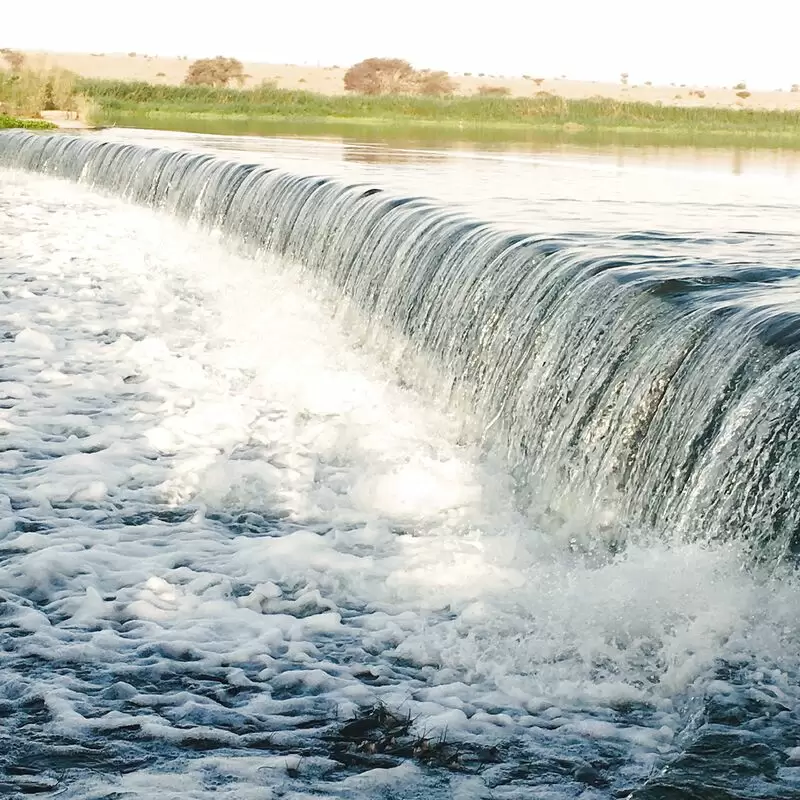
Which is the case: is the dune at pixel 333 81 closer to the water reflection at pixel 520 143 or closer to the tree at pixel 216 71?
the tree at pixel 216 71

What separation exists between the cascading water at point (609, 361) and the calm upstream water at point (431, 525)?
0.02 meters

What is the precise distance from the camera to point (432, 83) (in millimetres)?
82625

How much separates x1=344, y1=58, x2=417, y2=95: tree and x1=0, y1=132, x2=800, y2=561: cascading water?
7288 centimetres

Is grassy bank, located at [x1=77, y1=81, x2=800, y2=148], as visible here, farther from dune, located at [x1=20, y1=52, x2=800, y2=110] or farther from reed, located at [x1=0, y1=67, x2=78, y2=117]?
dune, located at [x1=20, y1=52, x2=800, y2=110]

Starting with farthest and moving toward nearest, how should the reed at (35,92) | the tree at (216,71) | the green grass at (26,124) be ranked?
the tree at (216,71) < the reed at (35,92) < the green grass at (26,124)

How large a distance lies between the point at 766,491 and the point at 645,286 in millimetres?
2205

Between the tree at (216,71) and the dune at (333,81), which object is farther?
the dune at (333,81)

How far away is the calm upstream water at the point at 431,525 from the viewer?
4.05 metres

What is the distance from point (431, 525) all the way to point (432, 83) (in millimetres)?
79150

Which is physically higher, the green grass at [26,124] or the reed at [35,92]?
the reed at [35,92]

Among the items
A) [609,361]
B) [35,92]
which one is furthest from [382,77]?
[609,361]

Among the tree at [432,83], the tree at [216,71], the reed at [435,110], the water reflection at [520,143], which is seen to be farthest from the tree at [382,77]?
the water reflection at [520,143]

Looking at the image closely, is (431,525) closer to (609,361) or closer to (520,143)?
(609,361)

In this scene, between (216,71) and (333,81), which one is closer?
(216,71)
